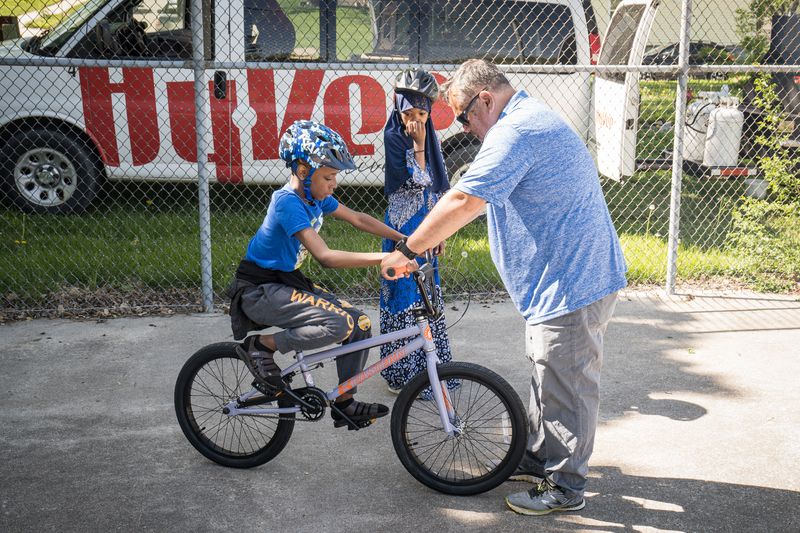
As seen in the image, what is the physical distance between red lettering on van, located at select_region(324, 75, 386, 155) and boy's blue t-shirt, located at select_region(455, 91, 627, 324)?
13.9ft

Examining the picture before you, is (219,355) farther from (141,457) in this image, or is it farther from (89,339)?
(89,339)

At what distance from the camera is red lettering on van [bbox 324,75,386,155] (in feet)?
22.0

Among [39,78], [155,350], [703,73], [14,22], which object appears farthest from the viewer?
[14,22]

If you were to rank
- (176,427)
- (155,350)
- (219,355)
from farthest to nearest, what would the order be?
(155,350) → (176,427) → (219,355)

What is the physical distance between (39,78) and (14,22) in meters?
2.73

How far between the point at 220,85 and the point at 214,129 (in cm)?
43

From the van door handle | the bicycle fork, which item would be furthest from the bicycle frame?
the van door handle

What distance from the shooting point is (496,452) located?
3273 mm

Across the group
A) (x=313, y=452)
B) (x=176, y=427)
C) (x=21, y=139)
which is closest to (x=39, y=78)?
(x=21, y=139)

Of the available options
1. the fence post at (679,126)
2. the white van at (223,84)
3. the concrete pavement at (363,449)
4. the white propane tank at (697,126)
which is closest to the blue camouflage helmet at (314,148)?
the concrete pavement at (363,449)

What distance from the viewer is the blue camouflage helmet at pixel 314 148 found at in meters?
2.89

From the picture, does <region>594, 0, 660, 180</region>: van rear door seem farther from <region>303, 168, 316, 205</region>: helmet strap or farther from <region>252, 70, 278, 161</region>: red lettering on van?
<region>303, 168, 316, 205</region>: helmet strap

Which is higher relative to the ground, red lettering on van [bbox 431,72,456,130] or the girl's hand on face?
red lettering on van [bbox 431,72,456,130]

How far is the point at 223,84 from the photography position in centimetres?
651
